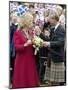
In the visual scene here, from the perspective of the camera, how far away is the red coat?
225 centimetres

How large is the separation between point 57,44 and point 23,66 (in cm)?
42

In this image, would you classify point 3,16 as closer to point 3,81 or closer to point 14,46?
point 14,46

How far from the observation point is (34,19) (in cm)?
228

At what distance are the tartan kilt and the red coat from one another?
129 mm

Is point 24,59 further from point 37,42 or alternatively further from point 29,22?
point 29,22

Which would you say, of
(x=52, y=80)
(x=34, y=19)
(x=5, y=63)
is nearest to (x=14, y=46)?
(x=5, y=63)

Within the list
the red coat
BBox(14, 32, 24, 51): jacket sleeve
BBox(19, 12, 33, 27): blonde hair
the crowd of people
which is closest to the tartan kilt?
the crowd of people

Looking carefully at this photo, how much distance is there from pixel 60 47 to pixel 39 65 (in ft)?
0.95

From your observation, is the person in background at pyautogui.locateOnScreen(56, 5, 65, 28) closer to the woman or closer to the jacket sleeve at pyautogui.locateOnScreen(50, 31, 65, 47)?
the jacket sleeve at pyautogui.locateOnScreen(50, 31, 65, 47)

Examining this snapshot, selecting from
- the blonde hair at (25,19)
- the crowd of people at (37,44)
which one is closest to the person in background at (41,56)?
the crowd of people at (37,44)

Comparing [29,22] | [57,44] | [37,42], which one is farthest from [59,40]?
[29,22]

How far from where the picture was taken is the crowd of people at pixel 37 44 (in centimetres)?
224

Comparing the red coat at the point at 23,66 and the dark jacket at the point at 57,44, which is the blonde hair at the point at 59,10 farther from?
the red coat at the point at 23,66

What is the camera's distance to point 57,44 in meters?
2.33
